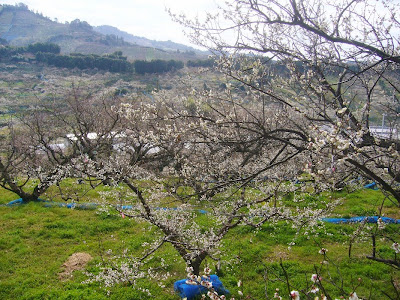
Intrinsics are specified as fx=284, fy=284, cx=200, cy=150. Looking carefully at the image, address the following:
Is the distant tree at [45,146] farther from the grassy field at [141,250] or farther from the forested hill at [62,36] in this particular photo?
the forested hill at [62,36]

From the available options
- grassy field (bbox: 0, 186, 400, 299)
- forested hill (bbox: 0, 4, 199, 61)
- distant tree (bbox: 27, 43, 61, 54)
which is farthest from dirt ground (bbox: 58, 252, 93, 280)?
forested hill (bbox: 0, 4, 199, 61)

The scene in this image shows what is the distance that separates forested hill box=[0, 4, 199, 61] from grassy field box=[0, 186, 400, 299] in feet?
255

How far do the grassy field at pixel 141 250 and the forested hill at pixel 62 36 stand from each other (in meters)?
77.6

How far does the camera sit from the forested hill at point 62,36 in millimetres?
88250

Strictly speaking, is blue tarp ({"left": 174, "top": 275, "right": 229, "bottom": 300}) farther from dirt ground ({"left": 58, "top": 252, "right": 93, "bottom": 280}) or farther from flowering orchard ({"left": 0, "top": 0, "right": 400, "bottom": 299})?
dirt ground ({"left": 58, "top": 252, "right": 93, "bottom": 280})

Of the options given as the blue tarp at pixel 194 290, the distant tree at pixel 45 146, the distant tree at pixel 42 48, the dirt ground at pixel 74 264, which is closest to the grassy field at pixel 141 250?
the dirt ground at pixel 74 264

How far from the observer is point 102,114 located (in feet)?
48.5

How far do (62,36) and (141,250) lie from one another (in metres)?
113

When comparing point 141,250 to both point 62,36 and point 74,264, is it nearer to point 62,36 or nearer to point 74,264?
point 74,264

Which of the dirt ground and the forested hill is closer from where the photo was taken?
the dirt ground

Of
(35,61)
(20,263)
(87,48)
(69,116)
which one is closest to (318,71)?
(20,263)

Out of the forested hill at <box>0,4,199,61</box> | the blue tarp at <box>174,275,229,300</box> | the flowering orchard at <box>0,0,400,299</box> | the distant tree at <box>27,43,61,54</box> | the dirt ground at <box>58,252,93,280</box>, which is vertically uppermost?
the forested hill at <box>0,4,199,61</box>

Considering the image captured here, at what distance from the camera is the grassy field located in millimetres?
5613

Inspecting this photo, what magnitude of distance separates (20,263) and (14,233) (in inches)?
71.3
